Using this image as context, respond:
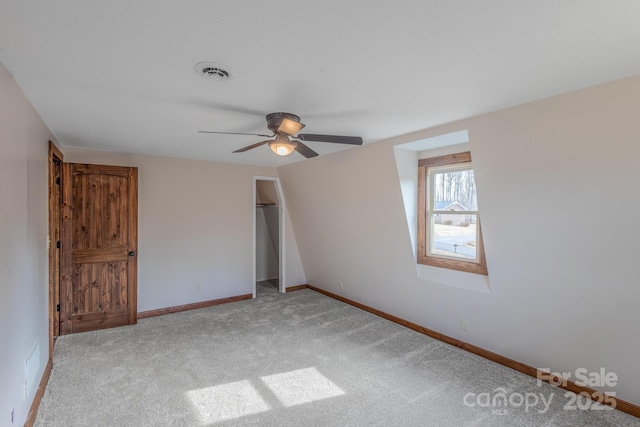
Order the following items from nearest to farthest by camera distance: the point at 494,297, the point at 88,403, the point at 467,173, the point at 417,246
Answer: the point at 88,403 → the point at 494,297 → the point at 467,173 → the point at 417,246

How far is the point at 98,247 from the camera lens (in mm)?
4043

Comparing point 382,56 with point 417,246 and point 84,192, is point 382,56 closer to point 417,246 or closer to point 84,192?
point 417,246

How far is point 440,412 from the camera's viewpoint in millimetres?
2355

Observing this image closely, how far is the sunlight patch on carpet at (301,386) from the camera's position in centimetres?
253

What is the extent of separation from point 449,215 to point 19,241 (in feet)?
12.9

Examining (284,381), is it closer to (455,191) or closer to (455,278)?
(455,278)

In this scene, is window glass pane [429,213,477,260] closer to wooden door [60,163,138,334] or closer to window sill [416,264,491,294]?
window sill [416,264,491,294]

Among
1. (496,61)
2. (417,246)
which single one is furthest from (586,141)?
(417,246)

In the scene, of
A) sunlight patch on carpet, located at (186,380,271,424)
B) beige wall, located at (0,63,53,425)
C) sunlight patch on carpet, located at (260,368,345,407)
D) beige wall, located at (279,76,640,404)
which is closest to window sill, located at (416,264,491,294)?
beige wall, located at (279,76,640,404)

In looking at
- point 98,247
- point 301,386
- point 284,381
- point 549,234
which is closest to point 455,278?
point 549,234

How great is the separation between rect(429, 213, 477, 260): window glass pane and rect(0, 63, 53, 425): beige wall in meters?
3.84

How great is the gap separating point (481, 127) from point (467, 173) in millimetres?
1037

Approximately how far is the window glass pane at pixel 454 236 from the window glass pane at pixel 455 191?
112mm

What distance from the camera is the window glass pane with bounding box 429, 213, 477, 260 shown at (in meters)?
3.57
